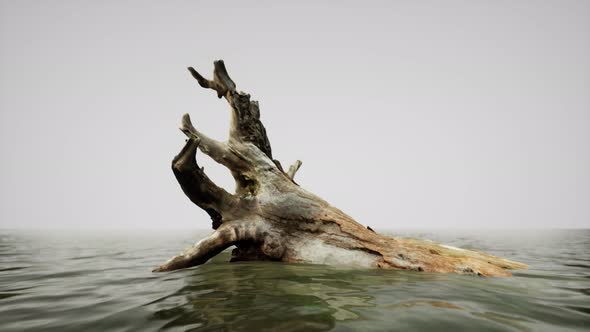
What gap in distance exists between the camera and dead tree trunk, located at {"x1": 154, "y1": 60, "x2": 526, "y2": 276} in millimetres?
5879

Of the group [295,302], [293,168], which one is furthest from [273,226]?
[295,302]

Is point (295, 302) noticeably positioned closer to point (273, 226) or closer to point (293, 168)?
point (273, 226)

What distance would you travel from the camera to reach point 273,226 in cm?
657

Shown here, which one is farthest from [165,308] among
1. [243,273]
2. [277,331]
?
[243,273]

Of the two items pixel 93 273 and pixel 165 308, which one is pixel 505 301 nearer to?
pixel 165 308

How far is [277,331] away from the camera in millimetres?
2355

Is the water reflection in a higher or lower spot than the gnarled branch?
lower

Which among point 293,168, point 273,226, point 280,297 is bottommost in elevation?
point 280,297

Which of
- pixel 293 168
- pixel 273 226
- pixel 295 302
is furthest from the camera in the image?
pixel 293 168

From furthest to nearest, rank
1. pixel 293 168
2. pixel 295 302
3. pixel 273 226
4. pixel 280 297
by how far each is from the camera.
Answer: pixel 293 168, pixel 273 226, pixel 280 297, pixel 295 302

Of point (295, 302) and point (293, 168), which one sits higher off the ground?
point (293, 168)

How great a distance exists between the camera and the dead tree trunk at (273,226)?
588 centimetres

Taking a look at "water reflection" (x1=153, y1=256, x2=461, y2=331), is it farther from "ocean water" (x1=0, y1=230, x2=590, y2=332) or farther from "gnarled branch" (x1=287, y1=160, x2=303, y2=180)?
"gnarled branch" (x1=287, y1=160, x2=303, y2=180)

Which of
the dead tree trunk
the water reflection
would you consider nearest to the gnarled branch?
the dead tree trunk
